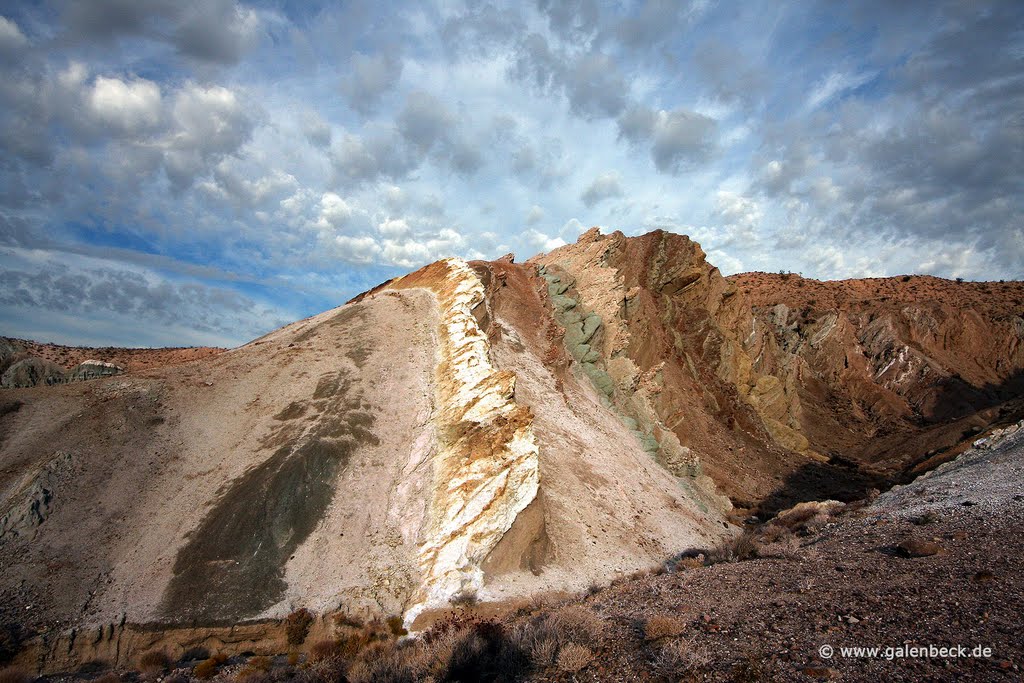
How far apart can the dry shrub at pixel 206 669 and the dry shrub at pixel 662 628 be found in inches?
384

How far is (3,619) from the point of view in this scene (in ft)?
42.2

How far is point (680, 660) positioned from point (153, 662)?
1246cm

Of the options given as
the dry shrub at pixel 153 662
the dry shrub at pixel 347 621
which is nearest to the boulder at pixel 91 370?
the dry shrub at pixel 153 662

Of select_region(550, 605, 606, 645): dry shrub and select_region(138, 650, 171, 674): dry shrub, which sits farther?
select_region(138, 650, 171, 674): dry shrub

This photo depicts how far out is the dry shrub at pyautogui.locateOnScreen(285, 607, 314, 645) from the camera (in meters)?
13.9

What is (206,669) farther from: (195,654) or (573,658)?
(573,658)

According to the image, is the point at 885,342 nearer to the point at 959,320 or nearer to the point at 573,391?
the point at 959,320

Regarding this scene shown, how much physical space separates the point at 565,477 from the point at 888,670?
15.5 meters

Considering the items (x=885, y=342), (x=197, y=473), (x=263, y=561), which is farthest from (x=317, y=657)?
(x=885, y=342)

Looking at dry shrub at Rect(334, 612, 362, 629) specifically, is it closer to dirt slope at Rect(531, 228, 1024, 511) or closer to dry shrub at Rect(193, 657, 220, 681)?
dry shrub at Rect(193, 657, 220, 681)

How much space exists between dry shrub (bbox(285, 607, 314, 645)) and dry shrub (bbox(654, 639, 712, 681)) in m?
9.70

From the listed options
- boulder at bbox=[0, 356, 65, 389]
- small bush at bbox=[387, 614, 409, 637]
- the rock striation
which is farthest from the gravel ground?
boulder at bbox=[0, 356, 65, 389]

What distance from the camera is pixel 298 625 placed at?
46.1 feet

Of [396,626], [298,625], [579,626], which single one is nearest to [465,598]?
[396,626]
